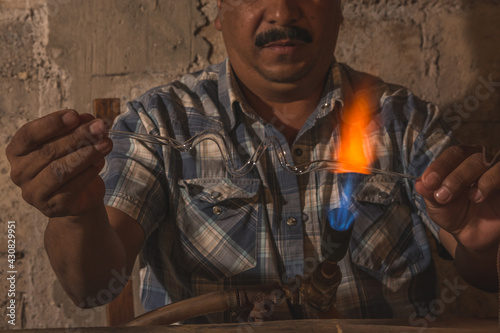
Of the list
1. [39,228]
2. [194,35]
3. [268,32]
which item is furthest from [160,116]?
[39,228]

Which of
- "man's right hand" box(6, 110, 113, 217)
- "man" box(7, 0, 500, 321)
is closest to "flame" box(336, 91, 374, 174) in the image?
"man" box(7, 0, 500, 321)

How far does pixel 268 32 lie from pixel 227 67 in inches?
7.6

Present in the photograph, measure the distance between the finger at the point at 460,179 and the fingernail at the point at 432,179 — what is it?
0.01 meters

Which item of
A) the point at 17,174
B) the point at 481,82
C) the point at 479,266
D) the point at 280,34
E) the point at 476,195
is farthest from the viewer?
the point at 481,82

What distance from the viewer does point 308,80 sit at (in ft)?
4.47

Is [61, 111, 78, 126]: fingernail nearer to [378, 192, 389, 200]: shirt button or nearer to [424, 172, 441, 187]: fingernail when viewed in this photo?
[424, 172, 441, 187]: fingernail

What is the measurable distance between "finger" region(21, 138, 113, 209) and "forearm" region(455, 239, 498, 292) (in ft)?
2.90

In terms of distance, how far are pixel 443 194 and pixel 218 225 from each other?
608 millimetres

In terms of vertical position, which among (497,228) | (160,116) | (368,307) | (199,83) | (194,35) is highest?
(194,35)

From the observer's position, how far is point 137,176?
123cm

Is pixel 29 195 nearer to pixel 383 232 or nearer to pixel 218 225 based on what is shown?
pixel 218 225

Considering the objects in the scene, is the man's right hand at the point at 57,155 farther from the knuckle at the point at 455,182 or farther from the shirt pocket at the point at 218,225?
the knuckle at the point at 455,182

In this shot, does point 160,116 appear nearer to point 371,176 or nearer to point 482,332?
point 371,176

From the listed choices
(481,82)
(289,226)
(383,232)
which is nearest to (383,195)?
(383,232)
